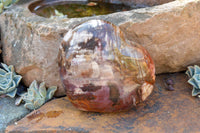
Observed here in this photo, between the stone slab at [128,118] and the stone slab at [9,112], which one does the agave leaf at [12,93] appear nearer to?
the stone slab at [9,112]

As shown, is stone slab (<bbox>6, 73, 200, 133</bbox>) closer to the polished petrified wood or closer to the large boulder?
the polished petrified wood

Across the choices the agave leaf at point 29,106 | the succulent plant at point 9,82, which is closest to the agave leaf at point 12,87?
the succulent plant at point 9,82

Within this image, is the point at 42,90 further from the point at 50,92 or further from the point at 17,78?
the point at 17,78

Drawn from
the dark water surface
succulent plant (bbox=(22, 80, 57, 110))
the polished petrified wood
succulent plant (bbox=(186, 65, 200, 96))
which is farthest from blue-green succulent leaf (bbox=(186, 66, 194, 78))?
succulent plant (bbox=(22, 80, 57, 110))

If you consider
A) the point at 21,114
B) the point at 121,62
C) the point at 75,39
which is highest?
the point at 75,39

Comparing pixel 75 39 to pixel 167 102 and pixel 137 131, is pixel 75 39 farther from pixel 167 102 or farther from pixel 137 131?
pixel 167 102

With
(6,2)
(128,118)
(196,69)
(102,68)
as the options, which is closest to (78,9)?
(6,2)

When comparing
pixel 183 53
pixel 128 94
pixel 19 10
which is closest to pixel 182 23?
pixel 183 53
